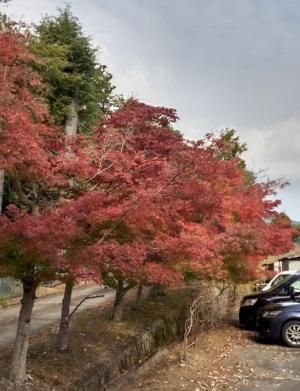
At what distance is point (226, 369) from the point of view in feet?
31.4

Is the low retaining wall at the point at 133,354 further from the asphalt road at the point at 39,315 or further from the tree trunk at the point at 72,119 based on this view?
the tree trunk at the point at 72,119

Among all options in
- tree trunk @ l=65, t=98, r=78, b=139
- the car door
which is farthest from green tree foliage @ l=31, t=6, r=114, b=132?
the car door

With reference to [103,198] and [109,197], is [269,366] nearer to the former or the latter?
[109,197]

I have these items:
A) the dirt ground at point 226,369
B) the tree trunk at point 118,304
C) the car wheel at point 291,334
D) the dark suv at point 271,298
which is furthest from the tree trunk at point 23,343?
the dark suv at point 271,298

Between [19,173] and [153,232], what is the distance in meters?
2.31

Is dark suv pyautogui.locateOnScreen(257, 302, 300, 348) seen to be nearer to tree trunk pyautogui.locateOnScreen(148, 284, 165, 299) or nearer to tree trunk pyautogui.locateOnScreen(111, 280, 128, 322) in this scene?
tree trunk pyautogui.locateOnScreen(111, 280, 128, 322)

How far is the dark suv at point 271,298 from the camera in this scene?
39.7 ft

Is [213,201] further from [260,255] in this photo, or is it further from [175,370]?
[260,255]

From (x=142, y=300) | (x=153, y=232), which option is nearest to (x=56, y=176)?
(x=153, y=232)

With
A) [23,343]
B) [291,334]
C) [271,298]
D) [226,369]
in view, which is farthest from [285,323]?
[23,343]

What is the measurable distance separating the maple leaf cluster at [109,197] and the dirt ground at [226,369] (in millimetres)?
1842

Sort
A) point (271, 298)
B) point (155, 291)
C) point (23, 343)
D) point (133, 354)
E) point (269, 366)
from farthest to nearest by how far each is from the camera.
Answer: point (155, 291) → point (271, 298) → point (269, 366) → point (133, 354) → point (23, 343)

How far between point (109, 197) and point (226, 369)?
501 cm

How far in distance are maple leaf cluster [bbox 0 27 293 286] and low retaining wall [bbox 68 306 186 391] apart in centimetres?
158
